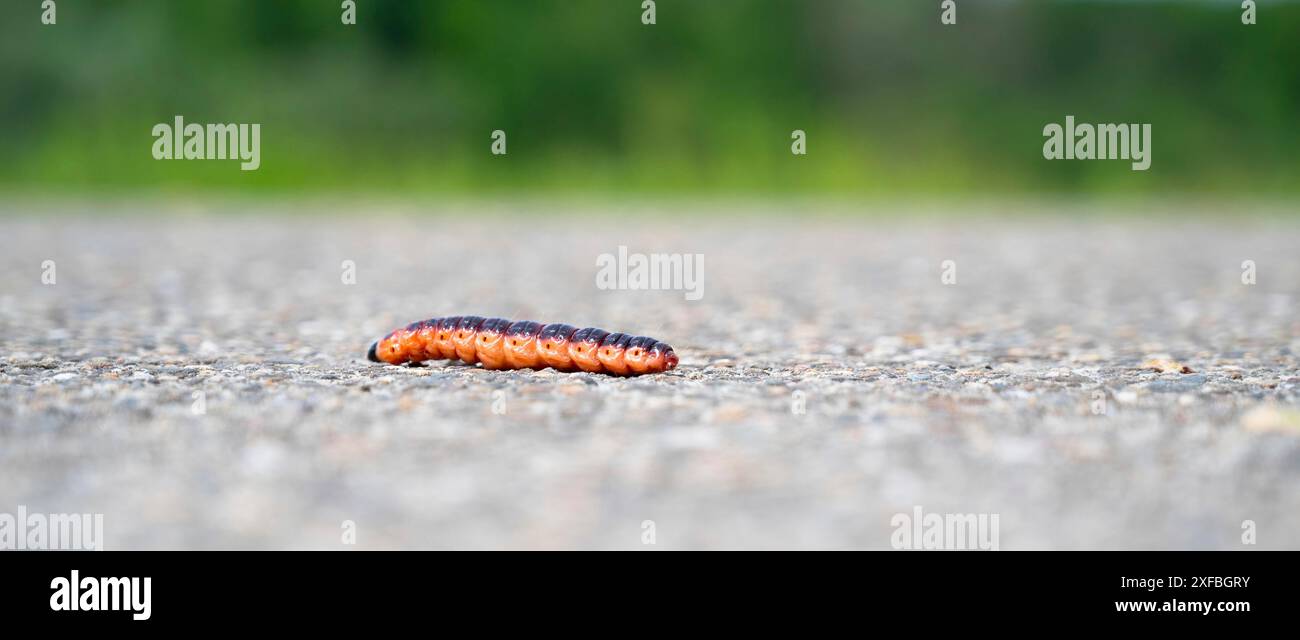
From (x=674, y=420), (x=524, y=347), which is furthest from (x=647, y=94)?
(x=674, y=420)

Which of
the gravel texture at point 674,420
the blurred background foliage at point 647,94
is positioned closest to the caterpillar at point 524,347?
the gravel texture at point 674,420

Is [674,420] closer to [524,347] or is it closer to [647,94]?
[524,347]

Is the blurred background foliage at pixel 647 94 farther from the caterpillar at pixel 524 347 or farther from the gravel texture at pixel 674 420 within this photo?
the caterpillar at pixel 524 347

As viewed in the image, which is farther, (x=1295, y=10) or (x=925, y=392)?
(x=1295, y=10)

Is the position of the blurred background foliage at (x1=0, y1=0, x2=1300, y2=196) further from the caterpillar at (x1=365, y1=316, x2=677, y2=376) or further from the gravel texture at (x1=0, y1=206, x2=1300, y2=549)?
the caterpillar at (x1=365, y1=316, x2=677, y2=376)
